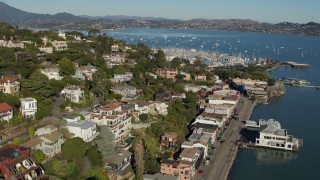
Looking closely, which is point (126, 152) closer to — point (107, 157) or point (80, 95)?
point (107, 157)

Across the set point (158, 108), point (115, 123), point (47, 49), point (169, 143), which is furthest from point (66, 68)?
point (169, 143)

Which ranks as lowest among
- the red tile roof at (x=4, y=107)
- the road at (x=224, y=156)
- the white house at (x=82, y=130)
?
the road at (x=224, y=156)

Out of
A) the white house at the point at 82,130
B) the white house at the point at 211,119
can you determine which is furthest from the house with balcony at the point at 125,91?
the white house at the point at 82,130

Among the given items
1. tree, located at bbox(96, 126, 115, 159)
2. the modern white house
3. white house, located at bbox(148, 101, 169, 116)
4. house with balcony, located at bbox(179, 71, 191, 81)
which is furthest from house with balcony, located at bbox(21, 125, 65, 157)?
house with balcony, located at bbox(179, 71, 191, 81)

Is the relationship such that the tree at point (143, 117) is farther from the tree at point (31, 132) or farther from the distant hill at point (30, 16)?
the distant hill at point (30, 16)

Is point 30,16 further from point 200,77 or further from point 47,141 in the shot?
point 47,141

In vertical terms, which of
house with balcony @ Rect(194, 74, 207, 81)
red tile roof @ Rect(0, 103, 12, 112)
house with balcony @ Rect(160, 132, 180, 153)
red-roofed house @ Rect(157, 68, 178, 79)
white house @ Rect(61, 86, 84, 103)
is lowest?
house with balcony @ Rect(160, 132, 180, 153)

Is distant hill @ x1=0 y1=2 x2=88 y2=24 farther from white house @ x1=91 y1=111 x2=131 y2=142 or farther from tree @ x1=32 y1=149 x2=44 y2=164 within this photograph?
tree @ x1=32 y1=149 x2=44 y2=164

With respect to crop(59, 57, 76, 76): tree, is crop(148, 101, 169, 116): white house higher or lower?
lower
